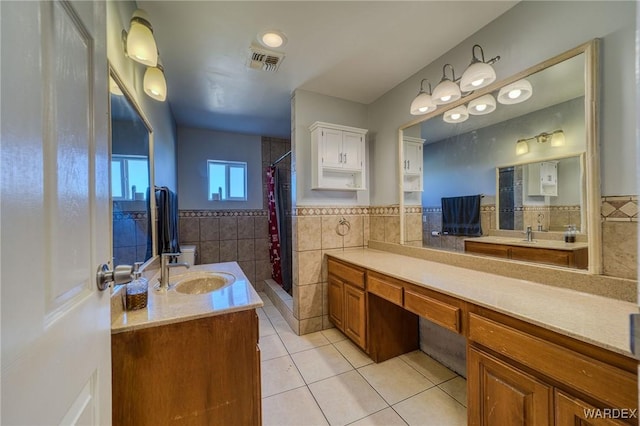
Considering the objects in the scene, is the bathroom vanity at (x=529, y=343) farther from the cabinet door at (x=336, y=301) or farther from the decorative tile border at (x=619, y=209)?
the cabinet door at (x=336, y=301)

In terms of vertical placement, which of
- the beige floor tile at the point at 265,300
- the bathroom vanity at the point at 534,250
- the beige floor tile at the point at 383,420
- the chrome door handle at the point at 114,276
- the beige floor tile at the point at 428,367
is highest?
the chrome door handle at the point at 114,276

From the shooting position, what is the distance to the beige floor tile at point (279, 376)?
1701 mm

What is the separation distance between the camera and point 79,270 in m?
0.58

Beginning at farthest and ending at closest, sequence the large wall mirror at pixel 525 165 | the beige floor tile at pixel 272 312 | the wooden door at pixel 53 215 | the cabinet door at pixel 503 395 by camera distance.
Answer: the beige floor tile at pixel 272 312 → the large wall mirror at pixel 525 165 → the cabinet door at pixel 503 395 → the wooden door at pixel 53 215

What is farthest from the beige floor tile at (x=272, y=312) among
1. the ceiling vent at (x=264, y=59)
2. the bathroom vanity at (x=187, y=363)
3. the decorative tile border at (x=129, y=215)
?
the ceiling vent at (x=264, y=59)

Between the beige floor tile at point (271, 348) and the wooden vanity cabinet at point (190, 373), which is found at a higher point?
the wooden vanity cabinet at point (190, 373)

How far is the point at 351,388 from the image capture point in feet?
5.55

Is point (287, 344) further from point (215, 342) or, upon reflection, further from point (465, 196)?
point (465, 196)

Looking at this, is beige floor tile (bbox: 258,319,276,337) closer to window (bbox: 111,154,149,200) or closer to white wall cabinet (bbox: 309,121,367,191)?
white wall cabinet (bbox: 309,121,367,191)

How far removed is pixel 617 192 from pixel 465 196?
2.74 feet

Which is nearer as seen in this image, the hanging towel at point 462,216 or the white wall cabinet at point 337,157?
the hanging towel at point 462,216

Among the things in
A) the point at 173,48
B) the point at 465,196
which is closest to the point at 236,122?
the point at 173,48

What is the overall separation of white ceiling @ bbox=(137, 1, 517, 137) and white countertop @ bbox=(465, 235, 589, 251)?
1.44 metres

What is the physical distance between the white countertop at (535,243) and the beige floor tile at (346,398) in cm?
130
